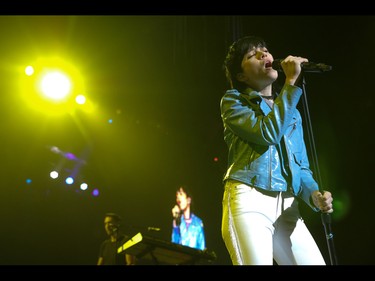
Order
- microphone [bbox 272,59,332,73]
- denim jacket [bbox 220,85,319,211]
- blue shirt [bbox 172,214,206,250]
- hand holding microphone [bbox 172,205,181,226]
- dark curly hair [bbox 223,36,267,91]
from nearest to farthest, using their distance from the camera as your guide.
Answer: denim jacket [bbox 220,85,319,211], microphone [bbox 272,59,332,73], dark curly hair [bbox 223,36,267,91], blue shirt [bbox 172,214,206,250], hand holding microphone [bbox 172,205,181,226]

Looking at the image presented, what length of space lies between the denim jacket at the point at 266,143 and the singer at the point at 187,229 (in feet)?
12.6

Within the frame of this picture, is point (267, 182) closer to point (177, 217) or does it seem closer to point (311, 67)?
point (311, 67)

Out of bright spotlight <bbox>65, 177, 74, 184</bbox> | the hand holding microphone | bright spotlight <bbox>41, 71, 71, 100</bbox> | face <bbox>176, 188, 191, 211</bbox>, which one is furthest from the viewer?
bright spotlight <bbox>65, 177, 74, 184</bbox>

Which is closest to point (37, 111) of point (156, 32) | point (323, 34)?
point (156, 32)

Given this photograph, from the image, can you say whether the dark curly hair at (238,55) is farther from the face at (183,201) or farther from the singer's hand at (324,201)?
the face at (183,201)

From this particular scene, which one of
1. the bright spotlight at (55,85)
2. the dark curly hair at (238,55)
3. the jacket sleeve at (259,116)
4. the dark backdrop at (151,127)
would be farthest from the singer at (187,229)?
the jacket sleeve at (259,116)

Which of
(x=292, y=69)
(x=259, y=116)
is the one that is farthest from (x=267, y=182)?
(x=292, y=69)

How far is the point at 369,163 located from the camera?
5402 millimetres

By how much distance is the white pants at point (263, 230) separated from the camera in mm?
1559

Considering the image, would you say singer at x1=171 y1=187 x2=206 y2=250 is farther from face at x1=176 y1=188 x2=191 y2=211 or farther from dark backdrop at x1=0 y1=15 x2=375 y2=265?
dark backdrop at x1=0 y1=15 x2=375 y2=265

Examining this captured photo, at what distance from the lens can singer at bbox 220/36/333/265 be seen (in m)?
1.59

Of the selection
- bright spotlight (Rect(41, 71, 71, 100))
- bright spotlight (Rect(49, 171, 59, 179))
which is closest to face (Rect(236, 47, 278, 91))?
bright spotlight (Rect(41, 71, 71, 100))

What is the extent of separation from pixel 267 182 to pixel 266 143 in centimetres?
16

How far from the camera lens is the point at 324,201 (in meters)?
1.67
